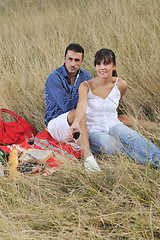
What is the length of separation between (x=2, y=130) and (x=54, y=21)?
3724 mm

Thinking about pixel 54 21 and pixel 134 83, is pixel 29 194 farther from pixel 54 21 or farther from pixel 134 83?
pixel 54 21

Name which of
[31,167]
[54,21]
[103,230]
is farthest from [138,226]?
[54,21]

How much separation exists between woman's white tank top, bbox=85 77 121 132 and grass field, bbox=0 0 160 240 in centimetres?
33

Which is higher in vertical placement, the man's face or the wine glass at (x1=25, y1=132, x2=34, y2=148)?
the man's face

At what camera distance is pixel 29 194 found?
229 cm

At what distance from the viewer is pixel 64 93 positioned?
324 cm

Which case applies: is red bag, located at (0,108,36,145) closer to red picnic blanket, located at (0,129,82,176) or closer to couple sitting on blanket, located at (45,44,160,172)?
red picnic blanket, located at (0,129,82,176)

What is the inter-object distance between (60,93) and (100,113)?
56cm

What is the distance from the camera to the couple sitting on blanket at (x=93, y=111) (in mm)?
2574

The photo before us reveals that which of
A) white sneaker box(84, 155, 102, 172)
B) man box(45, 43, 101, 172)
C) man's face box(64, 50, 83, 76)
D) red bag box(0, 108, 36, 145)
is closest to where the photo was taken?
white sneaker box(84, 155, 102, 172)

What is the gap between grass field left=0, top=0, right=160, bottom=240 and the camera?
183 cm

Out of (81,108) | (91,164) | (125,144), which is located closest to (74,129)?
(81,108)

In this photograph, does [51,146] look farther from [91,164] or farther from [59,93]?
[91,164]

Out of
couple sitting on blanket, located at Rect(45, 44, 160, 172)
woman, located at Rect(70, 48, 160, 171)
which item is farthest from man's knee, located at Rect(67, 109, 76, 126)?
woman, located at Rect(70, 48, 160, 171)
